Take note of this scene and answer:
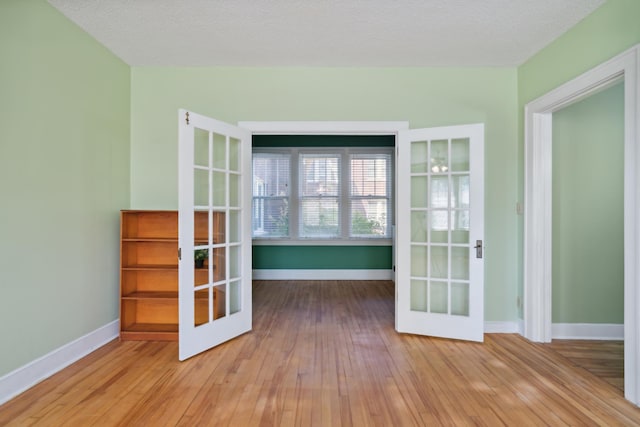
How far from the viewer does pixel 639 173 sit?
2.17 meters

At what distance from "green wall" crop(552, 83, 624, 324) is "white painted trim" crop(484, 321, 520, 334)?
0.38 metres

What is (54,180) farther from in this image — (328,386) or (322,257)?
(322,257)

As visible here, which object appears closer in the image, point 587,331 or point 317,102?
point 587,331

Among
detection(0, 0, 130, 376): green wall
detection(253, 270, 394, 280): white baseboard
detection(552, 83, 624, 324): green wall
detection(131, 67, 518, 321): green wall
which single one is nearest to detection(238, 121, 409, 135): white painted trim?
detection(131, 67, 518, 321): green wall

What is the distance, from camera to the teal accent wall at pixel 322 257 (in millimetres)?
6215

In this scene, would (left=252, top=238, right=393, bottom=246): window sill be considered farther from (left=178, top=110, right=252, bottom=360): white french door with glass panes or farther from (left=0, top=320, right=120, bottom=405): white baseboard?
(left=0, top=320, right=120, bottom=405): white baseboard

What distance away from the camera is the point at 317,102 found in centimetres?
356

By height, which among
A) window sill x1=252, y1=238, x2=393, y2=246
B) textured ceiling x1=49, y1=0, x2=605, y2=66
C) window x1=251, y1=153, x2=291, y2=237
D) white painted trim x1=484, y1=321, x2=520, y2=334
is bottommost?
white painted trim x1=484, y1=321, x2=520, y2=334

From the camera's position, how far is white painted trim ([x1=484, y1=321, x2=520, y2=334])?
11.5 feet

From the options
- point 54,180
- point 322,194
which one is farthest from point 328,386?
point 322,194

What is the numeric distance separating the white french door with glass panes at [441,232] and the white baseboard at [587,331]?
0.86 meters

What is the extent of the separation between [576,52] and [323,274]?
4.74m

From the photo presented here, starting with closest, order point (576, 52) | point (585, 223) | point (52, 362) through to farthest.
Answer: point (52, 362), point (576, 52), point (585, 223)

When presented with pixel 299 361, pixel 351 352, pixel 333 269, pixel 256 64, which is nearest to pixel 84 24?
pixel 256 64
